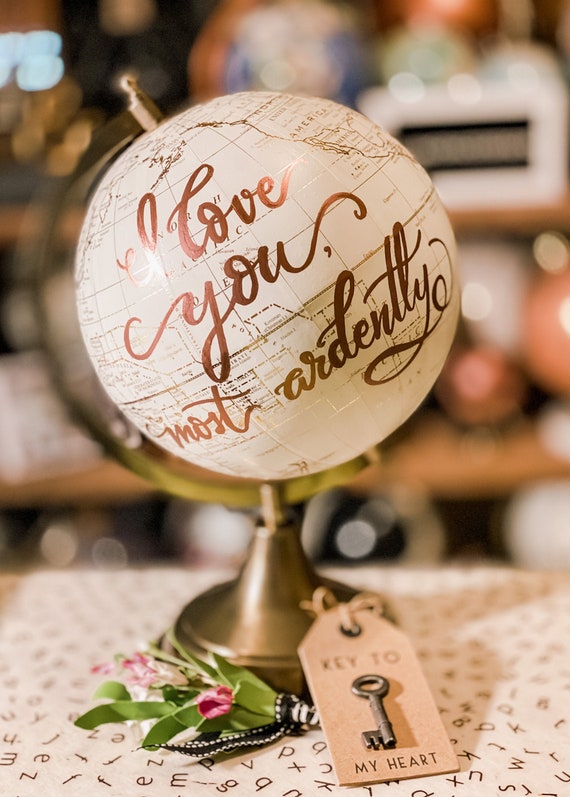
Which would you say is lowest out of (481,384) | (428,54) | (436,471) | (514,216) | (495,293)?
(436,471)

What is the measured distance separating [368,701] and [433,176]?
1101 millimetres

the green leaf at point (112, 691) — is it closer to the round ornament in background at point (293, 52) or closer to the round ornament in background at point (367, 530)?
the round ornament in background at point (367, 530)

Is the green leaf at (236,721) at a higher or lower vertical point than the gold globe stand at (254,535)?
lower

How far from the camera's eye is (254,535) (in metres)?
0.74

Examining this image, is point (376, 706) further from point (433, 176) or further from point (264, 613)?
point (433, 176)

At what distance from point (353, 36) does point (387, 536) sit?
2.98 ft

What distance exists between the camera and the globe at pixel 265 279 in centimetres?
55

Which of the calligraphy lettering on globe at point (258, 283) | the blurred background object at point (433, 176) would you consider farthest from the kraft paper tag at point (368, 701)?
the blurred background object at point (433, 176)

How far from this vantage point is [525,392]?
63.8 inches

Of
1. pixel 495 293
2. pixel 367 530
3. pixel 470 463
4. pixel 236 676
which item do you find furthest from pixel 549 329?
pixel 236 676

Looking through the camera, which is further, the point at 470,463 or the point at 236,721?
the point at 470,463

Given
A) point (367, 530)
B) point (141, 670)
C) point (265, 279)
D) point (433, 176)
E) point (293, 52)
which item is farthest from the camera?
point (367, 530)

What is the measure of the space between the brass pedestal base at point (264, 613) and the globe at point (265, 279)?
13 cm

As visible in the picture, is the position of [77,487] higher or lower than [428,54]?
lower
